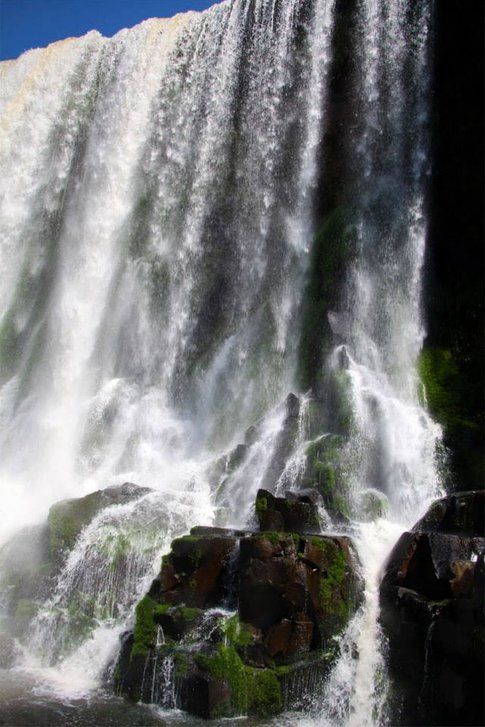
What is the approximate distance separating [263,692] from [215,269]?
1757 cm

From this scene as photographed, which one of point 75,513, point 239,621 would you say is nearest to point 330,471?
point 239,621

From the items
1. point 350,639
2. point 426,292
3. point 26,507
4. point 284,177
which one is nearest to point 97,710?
point 350,639

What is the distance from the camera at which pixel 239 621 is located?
32.8 feet

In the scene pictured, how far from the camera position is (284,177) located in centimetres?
2450

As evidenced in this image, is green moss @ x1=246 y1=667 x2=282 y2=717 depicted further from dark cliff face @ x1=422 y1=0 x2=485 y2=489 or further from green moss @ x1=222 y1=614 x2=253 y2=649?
dark cliff face @ x1=422 y1=0 x2=485 y2=489

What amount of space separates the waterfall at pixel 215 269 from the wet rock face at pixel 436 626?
2.25 m

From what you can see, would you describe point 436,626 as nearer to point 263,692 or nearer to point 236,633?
point 263,692

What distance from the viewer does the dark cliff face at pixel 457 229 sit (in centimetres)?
1802

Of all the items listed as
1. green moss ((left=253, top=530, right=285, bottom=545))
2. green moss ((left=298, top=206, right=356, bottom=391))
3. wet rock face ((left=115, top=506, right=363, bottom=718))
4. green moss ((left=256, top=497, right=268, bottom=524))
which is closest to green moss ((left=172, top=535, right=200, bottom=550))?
wet rock face ((left=115, top=506, right=363, bottom=718))

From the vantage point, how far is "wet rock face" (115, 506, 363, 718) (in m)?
9.34

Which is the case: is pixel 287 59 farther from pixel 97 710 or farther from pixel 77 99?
pixel 97 710

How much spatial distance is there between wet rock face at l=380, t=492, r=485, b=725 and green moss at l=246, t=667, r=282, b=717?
1.73 m

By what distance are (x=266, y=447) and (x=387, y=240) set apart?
28.4 ft

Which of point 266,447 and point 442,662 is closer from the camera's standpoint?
point 442,662
